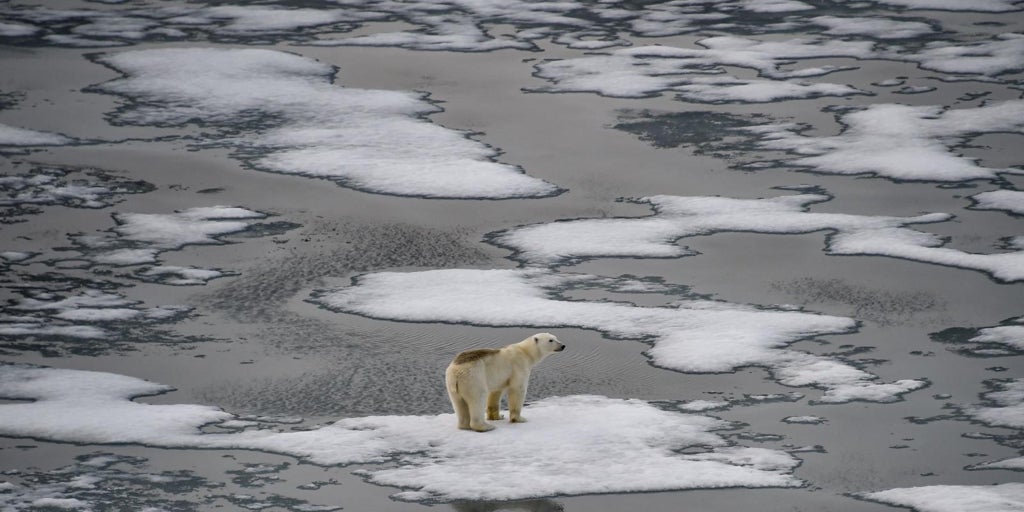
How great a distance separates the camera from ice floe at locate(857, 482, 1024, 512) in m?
5.97

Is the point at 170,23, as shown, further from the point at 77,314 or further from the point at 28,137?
the point at 77,314

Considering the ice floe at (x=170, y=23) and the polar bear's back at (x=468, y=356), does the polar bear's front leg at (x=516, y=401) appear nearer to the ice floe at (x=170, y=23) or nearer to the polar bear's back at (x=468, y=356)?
the polar bear's back at (x=468, y=356)

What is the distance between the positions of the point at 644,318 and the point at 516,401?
6.34 feet

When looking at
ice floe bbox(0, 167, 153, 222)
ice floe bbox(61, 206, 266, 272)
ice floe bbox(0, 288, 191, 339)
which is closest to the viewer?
ice floe bbox(0, 288, 191, 339)

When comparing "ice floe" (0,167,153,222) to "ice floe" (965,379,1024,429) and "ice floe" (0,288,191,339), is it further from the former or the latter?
"ice floe" (965,379,1024,429)

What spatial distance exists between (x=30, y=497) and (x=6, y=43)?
1120 centimetres

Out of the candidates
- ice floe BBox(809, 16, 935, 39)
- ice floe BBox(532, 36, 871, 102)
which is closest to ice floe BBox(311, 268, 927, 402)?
ice floe BBox(532, 36, 871, 102)

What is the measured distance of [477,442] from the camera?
265 inches

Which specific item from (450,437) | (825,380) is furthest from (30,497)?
(825,380)

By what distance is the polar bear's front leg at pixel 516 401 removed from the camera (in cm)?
700

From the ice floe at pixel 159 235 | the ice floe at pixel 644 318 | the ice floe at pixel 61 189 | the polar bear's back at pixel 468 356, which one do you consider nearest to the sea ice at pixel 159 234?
the ice floe at pixel 159 235

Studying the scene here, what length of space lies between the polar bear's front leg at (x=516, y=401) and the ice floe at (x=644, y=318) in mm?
1259

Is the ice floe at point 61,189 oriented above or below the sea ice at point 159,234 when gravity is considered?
above

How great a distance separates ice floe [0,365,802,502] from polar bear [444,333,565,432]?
9 centimetres
